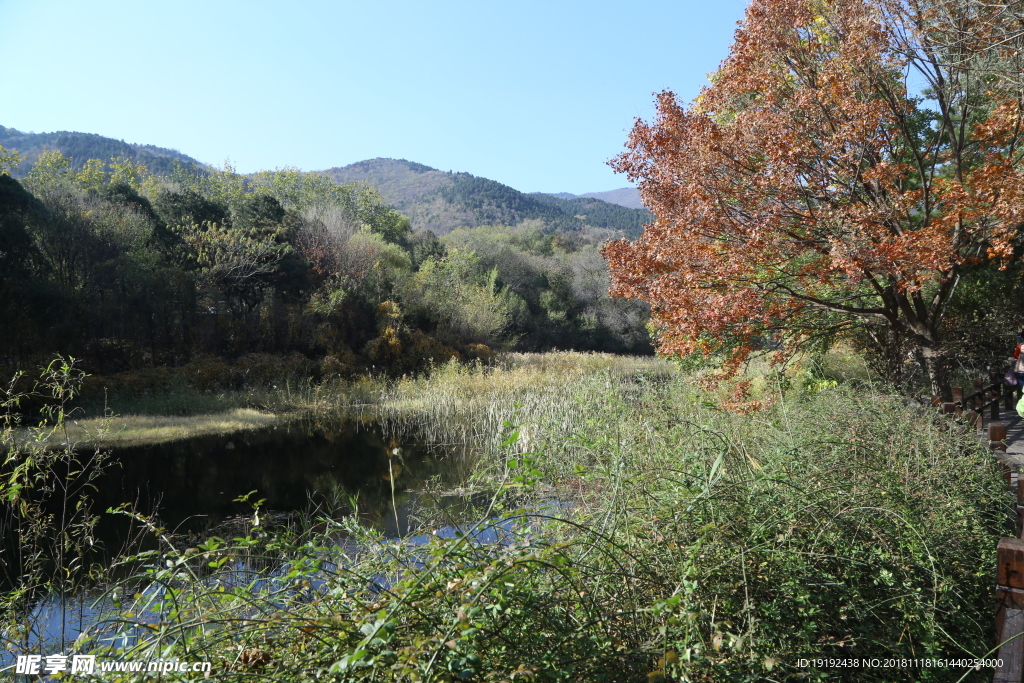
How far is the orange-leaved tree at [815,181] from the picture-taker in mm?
6688

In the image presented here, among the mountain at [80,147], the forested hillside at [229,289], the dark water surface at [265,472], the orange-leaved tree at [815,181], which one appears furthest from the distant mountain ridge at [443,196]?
the orange-leaved tree at [815,181]

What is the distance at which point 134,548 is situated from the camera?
23.6 ft

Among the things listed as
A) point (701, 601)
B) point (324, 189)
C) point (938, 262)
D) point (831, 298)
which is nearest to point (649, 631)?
point (701, 601)

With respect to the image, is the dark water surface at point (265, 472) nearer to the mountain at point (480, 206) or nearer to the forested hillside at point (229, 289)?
the forested hillside at point (229, 289)

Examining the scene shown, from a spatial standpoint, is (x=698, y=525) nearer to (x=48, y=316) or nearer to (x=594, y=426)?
(x=594, y=426)

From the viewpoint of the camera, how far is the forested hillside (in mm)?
17500

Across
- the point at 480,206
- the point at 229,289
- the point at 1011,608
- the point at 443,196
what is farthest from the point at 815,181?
the point at 443,196

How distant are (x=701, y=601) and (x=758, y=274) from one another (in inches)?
230

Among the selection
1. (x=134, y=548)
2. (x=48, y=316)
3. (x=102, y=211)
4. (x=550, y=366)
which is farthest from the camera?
(x=550, y=366)

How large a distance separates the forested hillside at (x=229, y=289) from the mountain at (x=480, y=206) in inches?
1439

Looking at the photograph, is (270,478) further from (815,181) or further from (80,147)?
(80,147)

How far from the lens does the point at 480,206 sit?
8025 centimetres

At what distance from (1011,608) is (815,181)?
6.26 m

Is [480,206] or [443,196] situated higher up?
[443,196]
